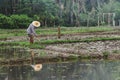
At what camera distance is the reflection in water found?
10851mm

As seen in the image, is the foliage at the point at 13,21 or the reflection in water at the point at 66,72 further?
the foliage at the point at 13,21

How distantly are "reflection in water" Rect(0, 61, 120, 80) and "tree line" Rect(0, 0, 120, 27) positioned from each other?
25603 mm

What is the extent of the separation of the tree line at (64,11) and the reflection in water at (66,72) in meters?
25.6

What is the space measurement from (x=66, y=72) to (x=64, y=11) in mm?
36328

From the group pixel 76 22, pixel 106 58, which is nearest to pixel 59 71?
pixel 106 58

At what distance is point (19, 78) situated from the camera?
10727 millimetres

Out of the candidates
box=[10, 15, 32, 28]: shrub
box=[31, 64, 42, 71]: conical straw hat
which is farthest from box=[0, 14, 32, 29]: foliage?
box=[31, 64, 42, 71]: conical straw hat

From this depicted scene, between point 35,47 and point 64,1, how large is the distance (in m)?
30.4

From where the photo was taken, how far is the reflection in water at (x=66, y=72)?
10.9 meters

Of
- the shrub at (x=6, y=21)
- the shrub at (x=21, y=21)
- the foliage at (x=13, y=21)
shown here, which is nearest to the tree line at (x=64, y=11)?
the shrub at (x=21, y=21)

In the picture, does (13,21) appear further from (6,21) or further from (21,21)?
(21,21)

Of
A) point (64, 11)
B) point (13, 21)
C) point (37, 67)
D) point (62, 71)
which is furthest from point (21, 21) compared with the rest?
point (62, 71)

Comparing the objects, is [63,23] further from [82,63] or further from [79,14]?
[82,63]

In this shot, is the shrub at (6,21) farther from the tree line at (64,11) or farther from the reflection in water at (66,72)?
the reflection in water at (66,72)
